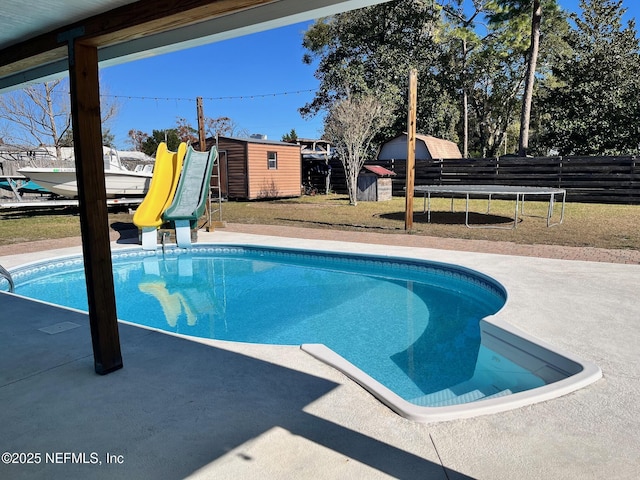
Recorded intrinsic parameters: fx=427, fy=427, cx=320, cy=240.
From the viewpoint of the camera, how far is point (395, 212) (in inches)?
493

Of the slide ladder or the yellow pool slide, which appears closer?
the yellow pool slide

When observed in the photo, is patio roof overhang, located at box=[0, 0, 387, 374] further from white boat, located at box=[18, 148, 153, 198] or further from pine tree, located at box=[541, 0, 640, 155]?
pine tree, located at box=[541, 0, 640, 155]

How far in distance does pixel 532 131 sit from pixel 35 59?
34.3 metres

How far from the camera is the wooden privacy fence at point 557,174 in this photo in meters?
13.7

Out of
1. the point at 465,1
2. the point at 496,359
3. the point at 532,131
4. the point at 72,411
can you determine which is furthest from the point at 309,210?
the point at 532,131

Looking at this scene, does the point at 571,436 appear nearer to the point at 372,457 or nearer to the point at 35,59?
the point at 372,457

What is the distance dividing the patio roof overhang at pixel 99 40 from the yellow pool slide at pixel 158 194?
16.6 ft

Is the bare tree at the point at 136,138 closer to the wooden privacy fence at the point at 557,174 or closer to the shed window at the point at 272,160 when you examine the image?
the shed window at the point at 272,160

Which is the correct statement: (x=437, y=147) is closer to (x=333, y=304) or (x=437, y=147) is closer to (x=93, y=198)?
(x=333, y=304)

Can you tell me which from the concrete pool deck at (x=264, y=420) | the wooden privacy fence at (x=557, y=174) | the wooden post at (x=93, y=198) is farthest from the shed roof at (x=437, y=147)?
the wooden post at (x=93, y=198)

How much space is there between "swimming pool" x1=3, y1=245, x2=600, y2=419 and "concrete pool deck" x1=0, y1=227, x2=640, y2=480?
22 cm

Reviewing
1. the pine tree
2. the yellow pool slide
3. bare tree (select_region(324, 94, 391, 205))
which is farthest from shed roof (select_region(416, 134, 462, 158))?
the yellow pool slide

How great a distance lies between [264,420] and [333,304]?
3341 millimetres

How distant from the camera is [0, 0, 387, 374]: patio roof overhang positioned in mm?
2025
